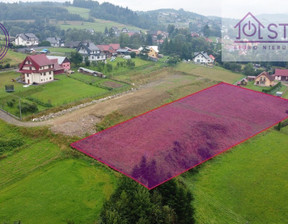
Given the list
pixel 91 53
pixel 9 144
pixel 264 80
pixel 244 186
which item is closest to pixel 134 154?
pixel 244 186

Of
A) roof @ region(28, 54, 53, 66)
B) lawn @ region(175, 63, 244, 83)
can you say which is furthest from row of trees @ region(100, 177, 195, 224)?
lawn @ region(175, 63, 244, 83)

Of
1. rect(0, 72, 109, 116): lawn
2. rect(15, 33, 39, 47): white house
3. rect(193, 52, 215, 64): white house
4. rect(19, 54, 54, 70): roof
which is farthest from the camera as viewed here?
rect(15, 33, 39, 47): white house

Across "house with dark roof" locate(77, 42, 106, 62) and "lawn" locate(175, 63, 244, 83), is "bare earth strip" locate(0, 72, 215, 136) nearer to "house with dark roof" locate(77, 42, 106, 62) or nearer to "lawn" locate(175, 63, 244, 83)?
"lawn" locate(175, 63, 244, 83)

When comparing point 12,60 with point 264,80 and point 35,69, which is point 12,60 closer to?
point 35,69

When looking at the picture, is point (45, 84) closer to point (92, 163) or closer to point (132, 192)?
point (92, 163)

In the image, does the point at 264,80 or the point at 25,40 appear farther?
the point at 25,40

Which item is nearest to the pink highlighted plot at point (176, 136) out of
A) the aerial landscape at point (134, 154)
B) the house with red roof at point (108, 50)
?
the aerial landscape at point (134, 154)

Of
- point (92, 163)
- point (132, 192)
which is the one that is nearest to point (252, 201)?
point (132, 192)
